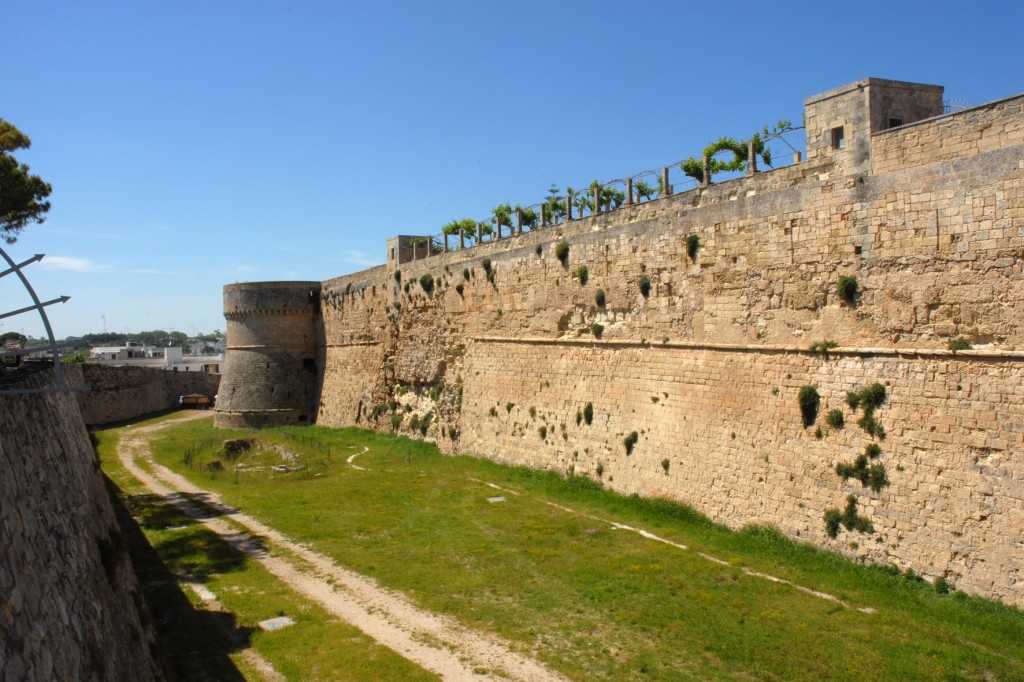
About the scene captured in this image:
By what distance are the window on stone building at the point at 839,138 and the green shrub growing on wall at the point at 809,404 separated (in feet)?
11.1

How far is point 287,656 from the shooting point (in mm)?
8031

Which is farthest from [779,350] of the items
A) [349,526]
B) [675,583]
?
[349,526]

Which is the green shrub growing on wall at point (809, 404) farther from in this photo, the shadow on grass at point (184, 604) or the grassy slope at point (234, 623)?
the shadow on grass at point (184, 604)

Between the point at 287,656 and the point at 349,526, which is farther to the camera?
the point at 349,526

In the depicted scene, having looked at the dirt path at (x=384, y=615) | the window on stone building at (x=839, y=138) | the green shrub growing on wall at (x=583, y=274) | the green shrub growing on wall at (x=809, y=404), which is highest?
the window on stone building at (x=839, y=138)

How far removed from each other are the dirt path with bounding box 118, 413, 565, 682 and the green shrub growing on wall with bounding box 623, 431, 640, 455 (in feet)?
18.8

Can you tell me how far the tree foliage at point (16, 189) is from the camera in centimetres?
1498

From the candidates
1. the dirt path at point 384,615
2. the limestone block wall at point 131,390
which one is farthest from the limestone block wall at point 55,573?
the limestone block wall at point 131,390

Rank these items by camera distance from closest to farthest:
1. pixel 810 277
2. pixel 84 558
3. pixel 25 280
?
1. pixel 25 280
2. pixel 84 558
3. pixel 810 277

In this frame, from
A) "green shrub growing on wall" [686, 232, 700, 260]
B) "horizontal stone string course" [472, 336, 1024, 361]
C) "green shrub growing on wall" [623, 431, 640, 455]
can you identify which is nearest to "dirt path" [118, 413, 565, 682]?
"green shrub growing on wall" [623, 431, 640, 455]

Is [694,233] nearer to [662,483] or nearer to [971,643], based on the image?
[662,483]

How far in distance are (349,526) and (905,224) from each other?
31.8 ft

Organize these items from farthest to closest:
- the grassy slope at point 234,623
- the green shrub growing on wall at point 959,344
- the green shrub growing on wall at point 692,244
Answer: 1. the green shrub growing on wall at point 692,244
2. the green shrub growing on wall at point 959,344
3. the grassy slope at point 234,623

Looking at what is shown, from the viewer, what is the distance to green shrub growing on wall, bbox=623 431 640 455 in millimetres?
14078
